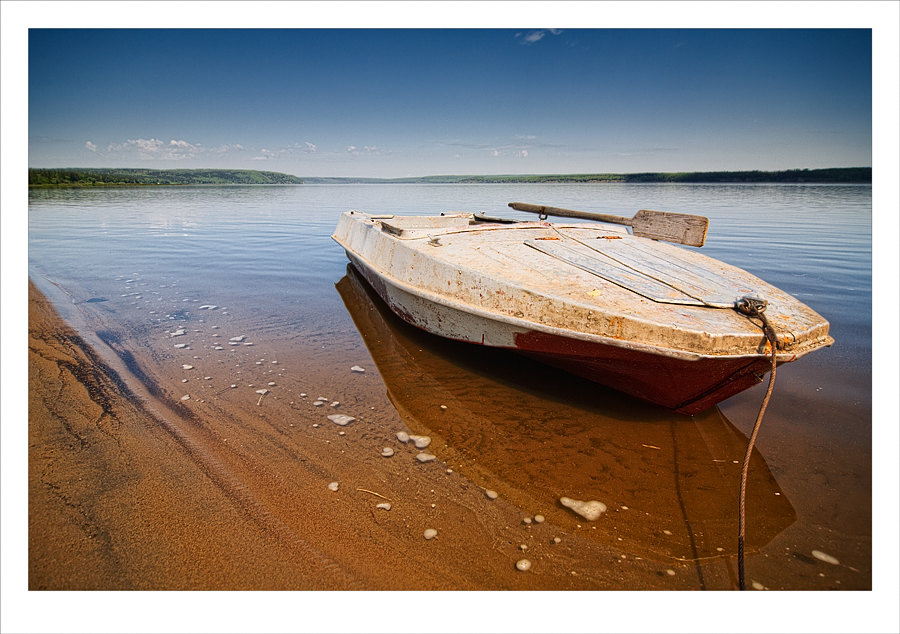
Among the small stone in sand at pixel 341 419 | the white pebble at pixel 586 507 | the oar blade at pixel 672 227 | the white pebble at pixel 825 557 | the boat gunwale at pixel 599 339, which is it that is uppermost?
the oar blade at pixel 672 227

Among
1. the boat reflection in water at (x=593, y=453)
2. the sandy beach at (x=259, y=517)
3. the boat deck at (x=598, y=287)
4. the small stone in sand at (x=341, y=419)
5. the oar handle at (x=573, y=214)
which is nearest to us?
the sandy beach at (x=259, y=517)

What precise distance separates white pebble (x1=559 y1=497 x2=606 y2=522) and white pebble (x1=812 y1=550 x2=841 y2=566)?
1.02 metres

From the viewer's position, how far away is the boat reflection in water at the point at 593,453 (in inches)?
94.6

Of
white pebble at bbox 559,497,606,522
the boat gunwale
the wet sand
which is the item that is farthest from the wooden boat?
white pebble at bbox 559,497,606,522

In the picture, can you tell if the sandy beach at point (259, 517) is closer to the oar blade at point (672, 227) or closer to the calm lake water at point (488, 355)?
the calm lake water at point (488, 355)

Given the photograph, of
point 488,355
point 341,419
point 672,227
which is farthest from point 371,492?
point 672,227

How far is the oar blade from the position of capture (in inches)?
157

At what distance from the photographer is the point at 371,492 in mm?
2611

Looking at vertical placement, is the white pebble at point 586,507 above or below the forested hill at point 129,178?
below

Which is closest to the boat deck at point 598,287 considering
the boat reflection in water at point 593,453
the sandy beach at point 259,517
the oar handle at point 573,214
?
the oar handle at point 573,214

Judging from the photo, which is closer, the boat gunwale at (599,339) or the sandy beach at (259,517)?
the sandy beach at (259,517)

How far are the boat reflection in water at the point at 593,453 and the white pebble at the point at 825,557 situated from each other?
18cm

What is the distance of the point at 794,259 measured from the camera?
898 cm

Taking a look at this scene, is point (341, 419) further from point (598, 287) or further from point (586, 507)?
point (598, 287)
